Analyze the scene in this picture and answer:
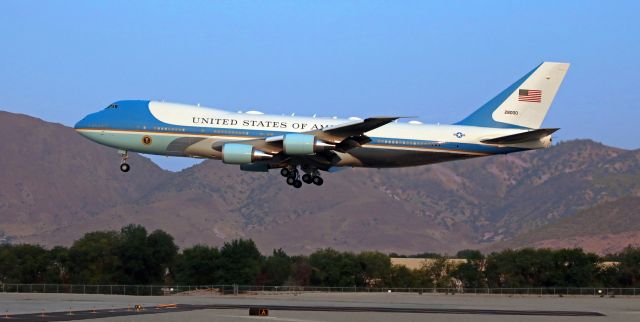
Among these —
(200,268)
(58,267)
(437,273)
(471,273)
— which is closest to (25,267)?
(58,267)

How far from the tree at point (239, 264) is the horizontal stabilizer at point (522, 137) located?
3137 inches

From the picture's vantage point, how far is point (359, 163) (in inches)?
2931

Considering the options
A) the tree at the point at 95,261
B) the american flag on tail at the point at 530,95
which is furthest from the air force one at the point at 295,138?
the tree at the point at 95,261

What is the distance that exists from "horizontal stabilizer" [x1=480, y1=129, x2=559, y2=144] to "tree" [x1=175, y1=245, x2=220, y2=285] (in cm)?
8104

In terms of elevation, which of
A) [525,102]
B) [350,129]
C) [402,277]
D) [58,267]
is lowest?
[402,277]

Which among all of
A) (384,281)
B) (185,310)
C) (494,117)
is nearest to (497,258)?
(384,281)

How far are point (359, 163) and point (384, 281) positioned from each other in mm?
84392

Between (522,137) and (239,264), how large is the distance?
84.7 meters

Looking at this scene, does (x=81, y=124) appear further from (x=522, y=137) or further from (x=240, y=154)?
(x=522, y=137)

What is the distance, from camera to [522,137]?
7081cm

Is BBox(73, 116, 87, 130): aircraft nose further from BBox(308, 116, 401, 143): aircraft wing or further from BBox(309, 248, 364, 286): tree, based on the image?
BBox(309, 248, 364, 286): tree

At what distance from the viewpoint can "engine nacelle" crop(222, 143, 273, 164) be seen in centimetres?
7106

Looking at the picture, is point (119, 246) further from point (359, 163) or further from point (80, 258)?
point (359, 163)

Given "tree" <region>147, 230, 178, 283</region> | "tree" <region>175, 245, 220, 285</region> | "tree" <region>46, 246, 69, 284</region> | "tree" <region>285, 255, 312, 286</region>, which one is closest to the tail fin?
"tree" <region>285, 255, 312, 286</region>
